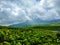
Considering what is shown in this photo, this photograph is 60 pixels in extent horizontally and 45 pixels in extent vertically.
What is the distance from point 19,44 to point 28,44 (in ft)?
8.56

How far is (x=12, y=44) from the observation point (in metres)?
25.7

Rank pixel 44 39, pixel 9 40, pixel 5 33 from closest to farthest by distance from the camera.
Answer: pixel 9 40 → pixel 5 33 → pixel 44 39

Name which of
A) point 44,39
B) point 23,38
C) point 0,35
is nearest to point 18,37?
point 23,38

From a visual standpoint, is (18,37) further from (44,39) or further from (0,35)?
(44,39)

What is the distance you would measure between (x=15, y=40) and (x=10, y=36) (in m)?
0.99

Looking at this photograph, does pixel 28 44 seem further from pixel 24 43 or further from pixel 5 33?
pixel 5 33

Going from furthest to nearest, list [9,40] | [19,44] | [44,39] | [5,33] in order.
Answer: [44,39], [5,33], [9,40], [19,44]

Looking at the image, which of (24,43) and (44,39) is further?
(44,39)

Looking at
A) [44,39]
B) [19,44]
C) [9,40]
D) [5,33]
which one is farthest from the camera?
[44,39]

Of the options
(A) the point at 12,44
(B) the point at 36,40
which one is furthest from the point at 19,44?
(B) the point at 36,40

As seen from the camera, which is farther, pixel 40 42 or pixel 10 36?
pixel 40 42

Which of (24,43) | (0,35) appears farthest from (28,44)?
(0,35)

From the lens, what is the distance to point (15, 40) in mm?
27469

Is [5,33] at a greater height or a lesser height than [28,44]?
greater
